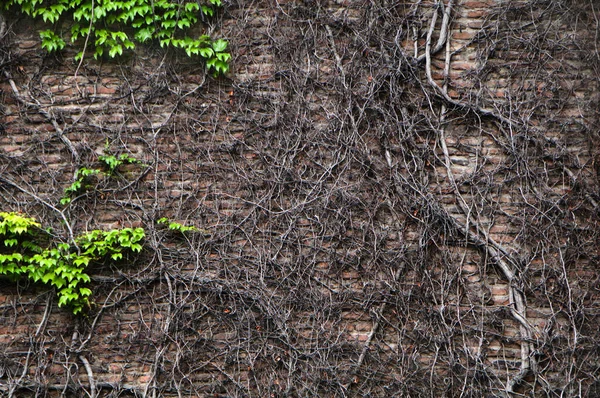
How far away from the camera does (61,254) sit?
172 inches

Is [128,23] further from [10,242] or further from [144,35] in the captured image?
[10,242]

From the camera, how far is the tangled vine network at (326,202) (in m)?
4.30

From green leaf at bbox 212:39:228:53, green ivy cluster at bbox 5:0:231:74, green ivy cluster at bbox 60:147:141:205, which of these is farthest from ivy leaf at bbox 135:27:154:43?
green ivy cluster at bbox 60:147:141:205

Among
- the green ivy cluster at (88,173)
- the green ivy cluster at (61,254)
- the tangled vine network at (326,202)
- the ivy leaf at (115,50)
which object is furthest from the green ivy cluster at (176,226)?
the ivy leaf at (115,50)

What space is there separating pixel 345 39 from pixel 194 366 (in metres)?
2.72

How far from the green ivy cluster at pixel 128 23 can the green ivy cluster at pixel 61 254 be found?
1.36 metres

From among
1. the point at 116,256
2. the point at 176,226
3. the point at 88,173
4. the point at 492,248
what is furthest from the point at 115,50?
the point at 492,248

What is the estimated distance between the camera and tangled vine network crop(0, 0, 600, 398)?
14.1 ft

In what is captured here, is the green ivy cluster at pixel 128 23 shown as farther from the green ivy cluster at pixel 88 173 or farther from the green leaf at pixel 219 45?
the green ivy cluster at pixel 88 173

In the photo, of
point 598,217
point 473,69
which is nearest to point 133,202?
point 473,69

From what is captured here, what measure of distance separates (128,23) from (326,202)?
2081mm

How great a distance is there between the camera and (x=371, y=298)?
436cm

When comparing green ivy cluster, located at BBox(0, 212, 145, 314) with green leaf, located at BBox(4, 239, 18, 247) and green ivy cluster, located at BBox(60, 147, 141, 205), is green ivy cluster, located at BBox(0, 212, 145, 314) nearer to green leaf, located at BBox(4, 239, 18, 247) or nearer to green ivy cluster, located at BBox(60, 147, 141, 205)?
green leaf, located at BBox(4, 239, 18, 247)

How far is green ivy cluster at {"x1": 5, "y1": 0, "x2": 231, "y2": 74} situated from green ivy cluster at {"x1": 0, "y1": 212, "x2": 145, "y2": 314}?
4.47 ft
